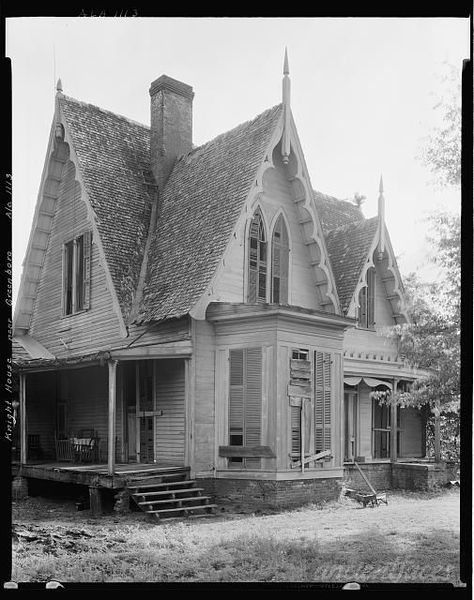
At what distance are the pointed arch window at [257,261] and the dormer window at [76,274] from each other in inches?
142

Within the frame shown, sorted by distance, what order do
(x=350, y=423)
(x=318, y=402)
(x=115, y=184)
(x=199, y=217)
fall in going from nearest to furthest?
(x=318, y=402) → (x=199, y=217) → (x=115, y=184) → (x=350, y=423)

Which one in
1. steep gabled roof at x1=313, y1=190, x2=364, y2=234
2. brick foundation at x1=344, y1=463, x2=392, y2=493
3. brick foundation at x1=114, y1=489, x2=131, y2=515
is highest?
steep gabled roof at x1=313, y1=190, x2=364, y2=234

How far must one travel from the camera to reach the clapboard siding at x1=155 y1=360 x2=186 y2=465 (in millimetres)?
16234

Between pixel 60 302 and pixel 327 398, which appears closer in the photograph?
pixel 327 398

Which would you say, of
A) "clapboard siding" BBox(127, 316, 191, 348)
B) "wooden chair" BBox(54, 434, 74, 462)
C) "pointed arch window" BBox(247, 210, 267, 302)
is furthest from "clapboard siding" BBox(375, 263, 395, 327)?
"wooden chair" BBox(54, 434, 74, 462)

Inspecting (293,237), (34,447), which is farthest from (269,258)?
(34,447)

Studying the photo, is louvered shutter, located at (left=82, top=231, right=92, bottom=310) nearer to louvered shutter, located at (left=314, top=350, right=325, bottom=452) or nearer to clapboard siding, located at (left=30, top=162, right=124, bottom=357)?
clapboard siding, located at (left=30, top=162, right=124, bottom=357)

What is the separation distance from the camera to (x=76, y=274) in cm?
1791

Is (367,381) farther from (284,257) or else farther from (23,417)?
(23,417)

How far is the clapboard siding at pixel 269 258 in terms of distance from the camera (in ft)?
→ 53.7

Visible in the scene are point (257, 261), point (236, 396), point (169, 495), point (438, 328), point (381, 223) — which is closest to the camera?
point (438, 328)

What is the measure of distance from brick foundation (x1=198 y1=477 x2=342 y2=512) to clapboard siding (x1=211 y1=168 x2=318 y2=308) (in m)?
3.68

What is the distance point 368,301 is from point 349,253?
3.98ft
